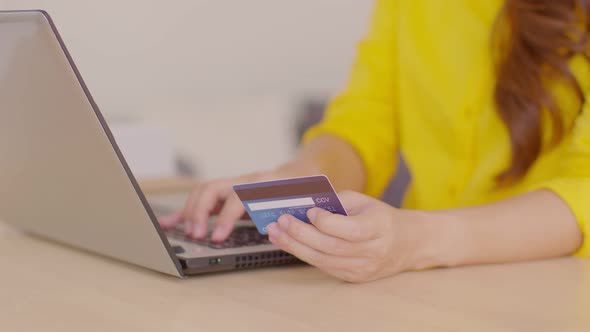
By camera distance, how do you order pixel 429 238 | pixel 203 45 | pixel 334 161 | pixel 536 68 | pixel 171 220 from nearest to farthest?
pixel 429 238
pixel 171 220
pixel 536 68
pixel 334 161
pixel 203 45

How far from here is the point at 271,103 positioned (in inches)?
103

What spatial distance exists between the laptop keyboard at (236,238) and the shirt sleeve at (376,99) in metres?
0.47

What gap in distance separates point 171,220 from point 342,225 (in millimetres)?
378

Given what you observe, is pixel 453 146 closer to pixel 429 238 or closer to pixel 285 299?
pixel 429 238

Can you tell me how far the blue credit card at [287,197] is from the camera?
0.69 m

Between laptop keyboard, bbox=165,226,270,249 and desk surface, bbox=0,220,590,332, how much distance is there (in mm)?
63

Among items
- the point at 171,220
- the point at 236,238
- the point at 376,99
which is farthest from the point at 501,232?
the point at 376,99

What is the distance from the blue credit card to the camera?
2.27ft

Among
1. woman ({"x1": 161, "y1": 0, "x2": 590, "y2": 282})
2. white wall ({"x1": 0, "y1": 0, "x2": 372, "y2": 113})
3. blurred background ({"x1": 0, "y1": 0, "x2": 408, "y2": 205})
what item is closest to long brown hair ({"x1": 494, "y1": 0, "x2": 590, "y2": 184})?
woman ({"x1": 161, "y1": 0, "x2": 590, "y2": 282})

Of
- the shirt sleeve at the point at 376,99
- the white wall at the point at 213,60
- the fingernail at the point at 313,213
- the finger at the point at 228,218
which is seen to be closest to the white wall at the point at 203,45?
the white wall at the point at 213,60

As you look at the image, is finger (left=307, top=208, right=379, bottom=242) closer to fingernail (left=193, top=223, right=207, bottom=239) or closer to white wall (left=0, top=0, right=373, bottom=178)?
fingernail (left=193, top=223, right=207, bottom=239)

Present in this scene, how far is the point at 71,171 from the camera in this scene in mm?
755

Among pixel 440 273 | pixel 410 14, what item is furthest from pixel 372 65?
pixel 440 273

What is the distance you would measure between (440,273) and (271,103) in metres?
1.86
